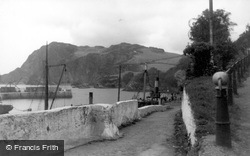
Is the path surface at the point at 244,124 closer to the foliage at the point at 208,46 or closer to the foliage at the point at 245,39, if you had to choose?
the foliage at the point at 208,46

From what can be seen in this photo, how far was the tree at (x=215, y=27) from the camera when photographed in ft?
91.9

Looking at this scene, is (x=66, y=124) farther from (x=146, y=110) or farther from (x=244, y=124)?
(x=146, y=110)

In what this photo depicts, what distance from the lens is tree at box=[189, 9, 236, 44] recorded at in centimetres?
2800

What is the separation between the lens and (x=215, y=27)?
29.7 m

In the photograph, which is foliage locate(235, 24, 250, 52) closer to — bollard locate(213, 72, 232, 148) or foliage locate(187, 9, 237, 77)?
foliage locate(187, 9, 237, 77)

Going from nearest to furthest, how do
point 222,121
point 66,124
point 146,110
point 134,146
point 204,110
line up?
point 222,121
point 66,124
point 204,110
point 134,146
point 146,110

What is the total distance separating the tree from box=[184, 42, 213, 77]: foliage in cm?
1169

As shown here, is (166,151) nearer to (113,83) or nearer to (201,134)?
(201,134)

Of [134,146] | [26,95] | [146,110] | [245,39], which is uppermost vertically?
[245,39]

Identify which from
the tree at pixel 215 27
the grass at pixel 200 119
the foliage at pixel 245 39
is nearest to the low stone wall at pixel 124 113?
the grass at pixel 200 119

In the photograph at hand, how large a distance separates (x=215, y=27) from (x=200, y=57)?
14.9 m

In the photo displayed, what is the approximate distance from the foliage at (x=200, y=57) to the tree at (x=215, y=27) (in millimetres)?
11693

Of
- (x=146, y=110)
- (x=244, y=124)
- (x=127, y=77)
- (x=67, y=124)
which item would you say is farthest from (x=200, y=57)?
(x=127, y=77)

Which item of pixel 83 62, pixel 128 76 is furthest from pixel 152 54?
pixel 83 62
